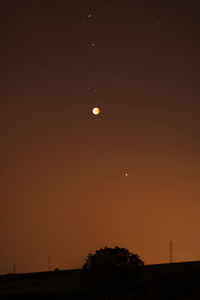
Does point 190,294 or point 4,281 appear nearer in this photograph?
point 190,294

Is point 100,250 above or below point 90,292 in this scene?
above

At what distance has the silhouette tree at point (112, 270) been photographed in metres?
14.5

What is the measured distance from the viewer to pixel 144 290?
19453 mm

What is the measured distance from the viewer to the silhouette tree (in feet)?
47.4

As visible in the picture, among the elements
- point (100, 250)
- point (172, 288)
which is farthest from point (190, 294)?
point (100, 250)

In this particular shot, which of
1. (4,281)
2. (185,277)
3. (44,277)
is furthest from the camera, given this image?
(44,277)

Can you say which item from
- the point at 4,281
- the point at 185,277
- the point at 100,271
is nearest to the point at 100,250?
the point at 100,271

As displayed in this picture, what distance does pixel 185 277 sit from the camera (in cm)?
2122

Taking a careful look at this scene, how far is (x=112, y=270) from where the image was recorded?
14469mm

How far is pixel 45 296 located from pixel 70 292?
1.04 metres

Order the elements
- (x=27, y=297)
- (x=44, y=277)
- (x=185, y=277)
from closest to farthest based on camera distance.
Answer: (x=27, y=297) → (x=185, y=277) → (x=44, y=277)

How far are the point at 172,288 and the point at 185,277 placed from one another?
2.00m

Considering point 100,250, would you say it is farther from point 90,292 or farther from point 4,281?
point 4,281

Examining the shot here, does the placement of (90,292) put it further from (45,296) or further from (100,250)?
(45,296)
